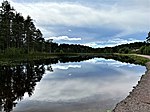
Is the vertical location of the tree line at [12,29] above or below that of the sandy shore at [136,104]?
above

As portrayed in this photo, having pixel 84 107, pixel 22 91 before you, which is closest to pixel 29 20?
pixel 22 91

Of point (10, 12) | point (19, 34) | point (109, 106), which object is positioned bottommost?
point (109, 106)

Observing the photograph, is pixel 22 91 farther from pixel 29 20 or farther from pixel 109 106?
pixel 29 20

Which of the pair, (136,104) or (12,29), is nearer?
(136,104)

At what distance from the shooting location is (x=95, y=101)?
16984 millimetres

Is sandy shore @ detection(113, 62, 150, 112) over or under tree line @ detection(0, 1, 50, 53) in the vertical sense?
under

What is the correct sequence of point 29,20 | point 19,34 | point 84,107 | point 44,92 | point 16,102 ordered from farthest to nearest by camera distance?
1. point 29,20
2. point 19,34
3. point 44,92
4. point 16,102
5. point 84,107

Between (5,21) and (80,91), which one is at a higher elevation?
(5,21)

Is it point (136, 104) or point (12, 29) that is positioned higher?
point (12, 29)

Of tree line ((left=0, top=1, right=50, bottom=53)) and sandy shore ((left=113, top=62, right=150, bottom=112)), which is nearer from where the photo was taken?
sandy shore ((left=113, top=62, right=150, bottom=112))

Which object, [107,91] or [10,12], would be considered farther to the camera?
[10,12]

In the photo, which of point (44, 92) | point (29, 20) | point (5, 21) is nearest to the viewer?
point (44, 92)

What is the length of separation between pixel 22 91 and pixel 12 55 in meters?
39.9

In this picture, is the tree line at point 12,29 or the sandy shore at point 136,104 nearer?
the sandy shore at point 136,104
